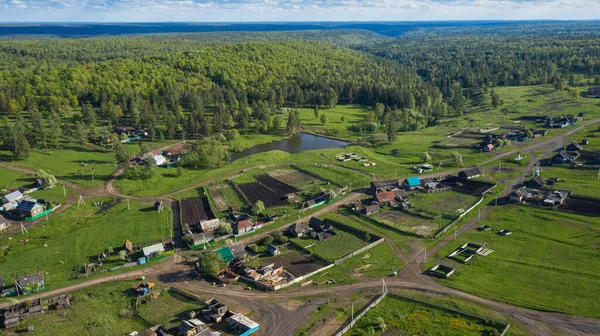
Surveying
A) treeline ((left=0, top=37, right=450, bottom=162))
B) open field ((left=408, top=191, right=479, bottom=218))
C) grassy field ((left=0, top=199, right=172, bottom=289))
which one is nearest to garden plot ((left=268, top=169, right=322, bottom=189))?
open field ((left=408, top=191, right=479, bottom=218))

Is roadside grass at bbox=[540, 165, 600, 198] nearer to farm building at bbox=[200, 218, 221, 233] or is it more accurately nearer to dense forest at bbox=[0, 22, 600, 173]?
dense forest at bbox=[0, 22, 600, 173]

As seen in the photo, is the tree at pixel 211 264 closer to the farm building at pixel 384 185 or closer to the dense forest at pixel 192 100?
the farm building at pixel 384 185

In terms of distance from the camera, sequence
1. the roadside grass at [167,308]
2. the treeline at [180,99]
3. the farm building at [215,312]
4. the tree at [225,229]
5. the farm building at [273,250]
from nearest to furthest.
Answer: the farm building at [215,312] < the roadside grass at [167,308] < the farm building at [273,250] < the tree at [225,229] < the treeline at [180,99]

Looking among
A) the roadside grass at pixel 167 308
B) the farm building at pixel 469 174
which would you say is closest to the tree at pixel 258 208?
the roadside grass at pixel 167 308

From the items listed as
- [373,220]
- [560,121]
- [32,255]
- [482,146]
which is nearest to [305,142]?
[482,146]

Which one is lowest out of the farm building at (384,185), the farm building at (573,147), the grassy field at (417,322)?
the grassy field at (417,322)

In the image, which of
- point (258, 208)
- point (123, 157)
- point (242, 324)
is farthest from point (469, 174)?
point (123, 157)

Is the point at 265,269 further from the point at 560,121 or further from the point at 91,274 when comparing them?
the point at 560,121
